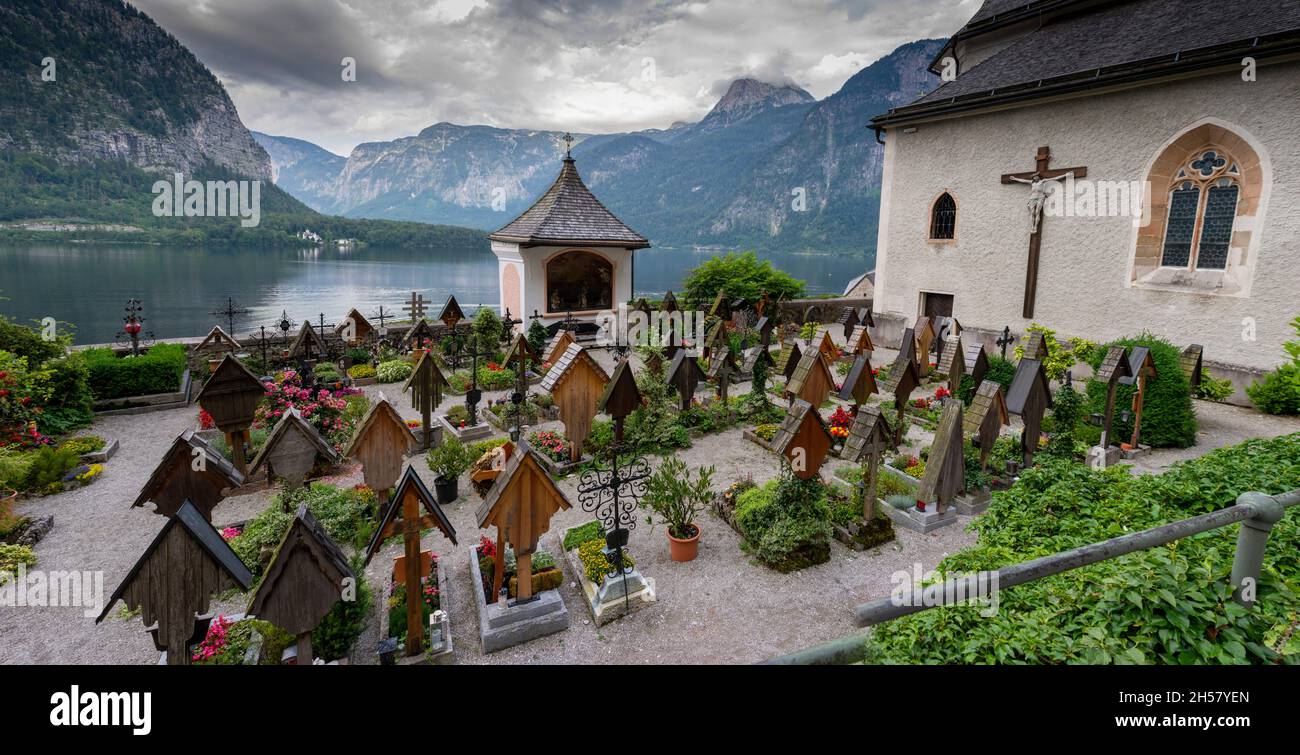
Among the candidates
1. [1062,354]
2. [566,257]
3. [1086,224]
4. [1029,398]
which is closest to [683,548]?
[1029,398]

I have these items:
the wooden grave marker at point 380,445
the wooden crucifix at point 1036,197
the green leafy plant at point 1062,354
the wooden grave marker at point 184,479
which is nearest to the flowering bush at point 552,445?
the wooden grave marker at point 380,445

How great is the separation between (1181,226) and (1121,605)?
17563 mm

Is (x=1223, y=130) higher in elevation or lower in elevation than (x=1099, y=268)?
higher

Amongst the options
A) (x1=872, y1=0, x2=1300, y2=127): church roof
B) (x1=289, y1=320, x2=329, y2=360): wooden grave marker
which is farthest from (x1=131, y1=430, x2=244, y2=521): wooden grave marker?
(x1=872, y1=0, x2=1300, y2=127): church roof

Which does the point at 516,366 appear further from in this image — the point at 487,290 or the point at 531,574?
the point at 487,290

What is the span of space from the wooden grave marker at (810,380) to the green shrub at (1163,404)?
5.23 meters

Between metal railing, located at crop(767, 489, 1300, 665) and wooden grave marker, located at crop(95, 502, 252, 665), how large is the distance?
4057mm

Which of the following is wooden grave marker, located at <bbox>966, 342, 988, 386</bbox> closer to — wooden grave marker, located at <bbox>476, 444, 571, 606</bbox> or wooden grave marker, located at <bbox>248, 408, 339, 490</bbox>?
wooden grave marker, located at <bbox>476, 444, 571, 606</bbox>

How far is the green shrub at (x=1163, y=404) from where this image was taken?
10984 mm

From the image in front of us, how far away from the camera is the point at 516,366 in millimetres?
17172

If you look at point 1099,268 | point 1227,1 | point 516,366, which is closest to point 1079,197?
point 1099,268

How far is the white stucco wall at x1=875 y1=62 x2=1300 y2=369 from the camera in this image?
532 inches

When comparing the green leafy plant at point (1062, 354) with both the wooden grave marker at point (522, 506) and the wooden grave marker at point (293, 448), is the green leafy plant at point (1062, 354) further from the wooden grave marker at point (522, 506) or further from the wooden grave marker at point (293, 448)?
the wooden grave marker at point (293, 448)
